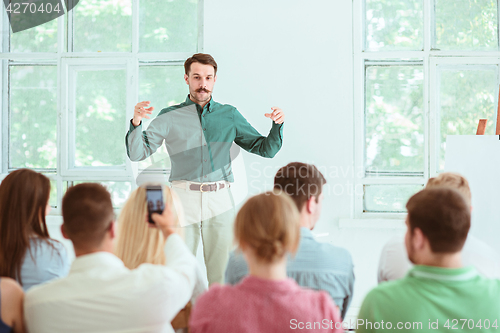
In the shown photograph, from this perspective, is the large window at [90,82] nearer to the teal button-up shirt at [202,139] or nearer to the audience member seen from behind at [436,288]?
the teal button-up shirt at [202,139]

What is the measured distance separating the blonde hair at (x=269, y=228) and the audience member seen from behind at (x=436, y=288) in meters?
0.28

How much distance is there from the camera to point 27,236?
1414 mm

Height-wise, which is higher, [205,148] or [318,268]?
[205,148]

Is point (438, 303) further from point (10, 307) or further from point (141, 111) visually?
point (141, 111)

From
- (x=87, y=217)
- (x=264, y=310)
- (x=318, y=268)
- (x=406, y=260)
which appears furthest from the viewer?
(x=406, y=260)

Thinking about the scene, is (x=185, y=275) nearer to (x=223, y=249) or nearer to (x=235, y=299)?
(x=235, y=299)

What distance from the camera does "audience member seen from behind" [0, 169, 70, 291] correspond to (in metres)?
1.38

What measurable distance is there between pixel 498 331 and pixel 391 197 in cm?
216

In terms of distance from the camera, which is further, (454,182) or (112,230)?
(454,182)

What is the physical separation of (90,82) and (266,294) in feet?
9.51

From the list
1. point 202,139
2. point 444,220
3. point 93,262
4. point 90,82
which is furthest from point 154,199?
point 90,82

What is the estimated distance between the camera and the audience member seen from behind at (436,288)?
1066 mm

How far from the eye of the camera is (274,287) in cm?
100

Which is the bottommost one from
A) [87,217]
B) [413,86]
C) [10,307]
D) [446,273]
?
[10,307]
